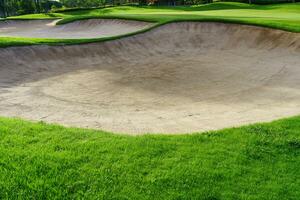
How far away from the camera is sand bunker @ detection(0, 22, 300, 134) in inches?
310

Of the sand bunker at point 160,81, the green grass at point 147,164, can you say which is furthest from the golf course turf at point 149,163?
the sand bunker at point 160,81

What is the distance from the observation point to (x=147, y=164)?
518 centimetres

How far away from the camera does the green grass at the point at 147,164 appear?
458cm

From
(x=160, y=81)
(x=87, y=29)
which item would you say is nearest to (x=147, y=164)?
(x=160, y=81)

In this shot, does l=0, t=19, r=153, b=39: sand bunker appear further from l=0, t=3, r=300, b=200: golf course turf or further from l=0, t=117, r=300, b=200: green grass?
l=0, t=117, r=300, b=200: green grass

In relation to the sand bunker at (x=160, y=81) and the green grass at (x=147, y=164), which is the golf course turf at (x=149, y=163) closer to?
the green grass at (x=147, y=164)

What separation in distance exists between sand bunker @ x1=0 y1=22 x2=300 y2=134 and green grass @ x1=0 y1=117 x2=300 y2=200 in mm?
1020

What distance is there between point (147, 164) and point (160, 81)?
6727mm

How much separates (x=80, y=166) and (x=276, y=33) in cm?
1505

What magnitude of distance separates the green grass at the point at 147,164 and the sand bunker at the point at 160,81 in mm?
1020

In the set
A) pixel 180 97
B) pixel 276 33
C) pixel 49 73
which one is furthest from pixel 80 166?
pixel 276 33

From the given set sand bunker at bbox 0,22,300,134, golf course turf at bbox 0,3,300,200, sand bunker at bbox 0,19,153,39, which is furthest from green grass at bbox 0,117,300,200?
sand bunker at bbox 0,19,153,39

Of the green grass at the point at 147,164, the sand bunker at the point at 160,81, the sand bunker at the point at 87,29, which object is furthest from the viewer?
the sand bunker at the point at 87,29

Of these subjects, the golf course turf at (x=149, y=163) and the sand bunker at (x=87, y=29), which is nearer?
the golf course turf at (x=149, y=163)
